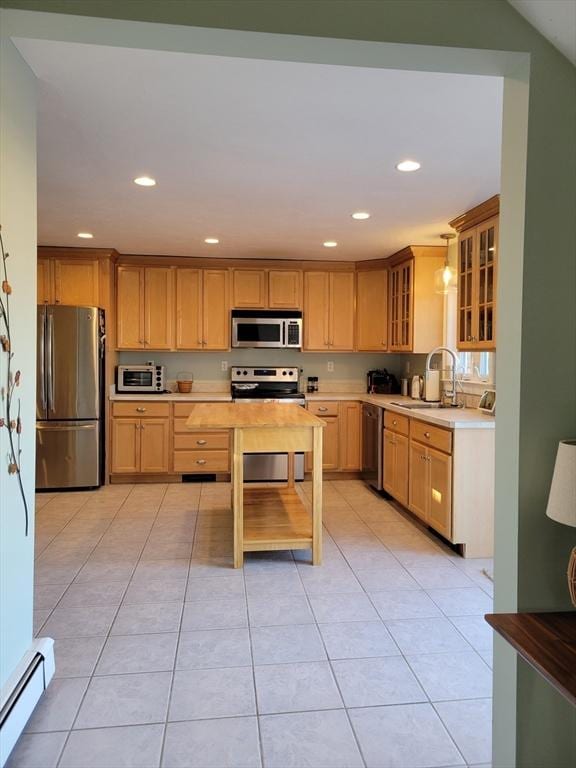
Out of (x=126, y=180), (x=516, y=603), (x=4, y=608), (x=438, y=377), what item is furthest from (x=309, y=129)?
(x=438, y=377)

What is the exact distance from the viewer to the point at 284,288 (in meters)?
5.72

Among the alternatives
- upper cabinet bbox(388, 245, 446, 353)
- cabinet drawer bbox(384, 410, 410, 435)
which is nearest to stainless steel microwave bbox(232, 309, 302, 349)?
upper cabinet bbox(388, 245, 446, 353)

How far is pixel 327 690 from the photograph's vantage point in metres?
2.01

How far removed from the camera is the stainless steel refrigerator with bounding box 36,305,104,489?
4781mm

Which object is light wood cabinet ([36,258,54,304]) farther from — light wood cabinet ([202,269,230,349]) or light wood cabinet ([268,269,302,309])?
light wood cabinet ([268,269,302,309])

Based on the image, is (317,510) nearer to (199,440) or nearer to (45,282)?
(199,440)

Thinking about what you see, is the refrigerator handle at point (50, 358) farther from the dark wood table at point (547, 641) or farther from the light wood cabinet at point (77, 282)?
the dark wood table at point (547, 641)

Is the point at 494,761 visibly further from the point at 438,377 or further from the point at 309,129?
the point at 438,377

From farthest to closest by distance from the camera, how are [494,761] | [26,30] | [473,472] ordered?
[473,472], [494,761], [26,30]

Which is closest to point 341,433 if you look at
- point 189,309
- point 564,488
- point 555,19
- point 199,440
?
point 199,440

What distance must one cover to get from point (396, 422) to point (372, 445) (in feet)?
2.21

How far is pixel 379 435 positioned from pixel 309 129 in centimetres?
307

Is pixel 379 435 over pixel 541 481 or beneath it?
beneath

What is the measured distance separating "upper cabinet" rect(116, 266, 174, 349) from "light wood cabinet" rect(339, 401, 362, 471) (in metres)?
1.99
